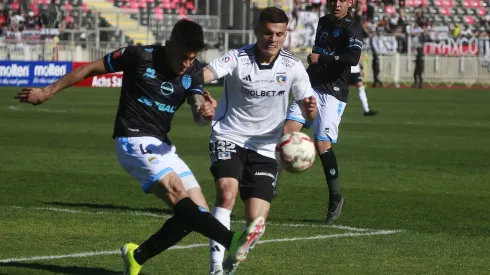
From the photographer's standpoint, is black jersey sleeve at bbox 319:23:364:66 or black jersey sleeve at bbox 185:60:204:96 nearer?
black jersey sleeve at bbox 185:60:204:96

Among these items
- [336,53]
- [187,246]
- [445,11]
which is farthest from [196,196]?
[445,11]

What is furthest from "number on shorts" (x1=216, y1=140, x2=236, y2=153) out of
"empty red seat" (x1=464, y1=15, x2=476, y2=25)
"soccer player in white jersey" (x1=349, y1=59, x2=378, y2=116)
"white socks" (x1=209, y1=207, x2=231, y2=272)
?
"empty red seat" (x1=464, y1=15, x2=476, y2=25)

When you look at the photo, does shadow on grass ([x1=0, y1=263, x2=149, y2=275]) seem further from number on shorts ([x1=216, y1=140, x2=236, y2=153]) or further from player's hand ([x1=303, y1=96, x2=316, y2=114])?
player's hand ([x1=303, y1=96, x2=316, y2=114])

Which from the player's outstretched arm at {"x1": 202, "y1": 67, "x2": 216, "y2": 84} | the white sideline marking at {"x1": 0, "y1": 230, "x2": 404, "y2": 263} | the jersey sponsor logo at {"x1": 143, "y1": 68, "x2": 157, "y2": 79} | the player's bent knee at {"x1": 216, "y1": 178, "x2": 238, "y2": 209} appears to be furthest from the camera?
the white sideline marking at {"x1": 0, "y1": 230, "x2": 404, "y2": 263}

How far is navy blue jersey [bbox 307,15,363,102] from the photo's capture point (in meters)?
10.6

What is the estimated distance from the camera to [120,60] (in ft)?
22.6

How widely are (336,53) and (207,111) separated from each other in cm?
444

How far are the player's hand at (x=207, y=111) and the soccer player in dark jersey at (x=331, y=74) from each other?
12.7ft

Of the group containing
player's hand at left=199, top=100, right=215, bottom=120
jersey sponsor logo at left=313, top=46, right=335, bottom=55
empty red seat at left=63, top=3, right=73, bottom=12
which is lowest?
empty red seat at left=63, top=3, right=73, bottom=12

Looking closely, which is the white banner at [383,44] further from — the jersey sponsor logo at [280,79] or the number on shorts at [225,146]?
the number on shorts at [225,146]

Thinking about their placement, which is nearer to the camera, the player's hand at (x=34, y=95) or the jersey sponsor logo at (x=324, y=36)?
the player's hand at (x=34, y=95)

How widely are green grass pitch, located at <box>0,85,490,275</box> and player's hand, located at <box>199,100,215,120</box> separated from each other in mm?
1336

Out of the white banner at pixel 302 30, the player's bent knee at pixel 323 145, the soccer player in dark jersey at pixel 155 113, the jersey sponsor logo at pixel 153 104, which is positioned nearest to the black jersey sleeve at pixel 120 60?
the soccer player in dark jersey at pixel 155 113

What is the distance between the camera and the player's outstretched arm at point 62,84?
680 cm
